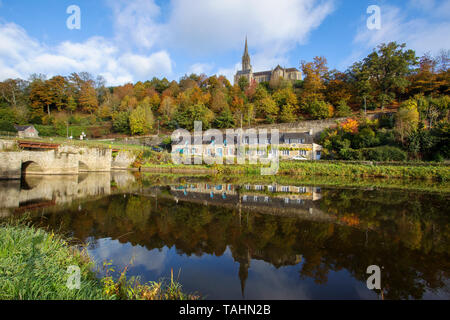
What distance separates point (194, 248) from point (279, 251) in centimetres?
235

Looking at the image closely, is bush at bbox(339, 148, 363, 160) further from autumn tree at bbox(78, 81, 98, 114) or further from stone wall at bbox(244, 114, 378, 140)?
autumn tree at bbox(78, 81, 98, 114)

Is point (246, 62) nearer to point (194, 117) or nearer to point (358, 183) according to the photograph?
point (194, 117)

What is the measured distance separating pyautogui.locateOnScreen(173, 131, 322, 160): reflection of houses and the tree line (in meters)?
8.38

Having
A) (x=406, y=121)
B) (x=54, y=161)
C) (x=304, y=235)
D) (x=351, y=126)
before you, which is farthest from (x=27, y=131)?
(x=406, y=121)

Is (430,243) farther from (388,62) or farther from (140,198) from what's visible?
(388,62)

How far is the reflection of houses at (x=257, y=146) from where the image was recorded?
30.6 metres

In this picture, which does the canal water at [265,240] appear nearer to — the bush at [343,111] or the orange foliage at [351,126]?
the orange foliage at [351,126]

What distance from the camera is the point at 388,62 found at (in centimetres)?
3572

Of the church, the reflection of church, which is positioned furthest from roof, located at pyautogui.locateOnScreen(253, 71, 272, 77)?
the reflection of church

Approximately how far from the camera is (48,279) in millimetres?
3176

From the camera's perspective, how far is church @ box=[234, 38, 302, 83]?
237ft

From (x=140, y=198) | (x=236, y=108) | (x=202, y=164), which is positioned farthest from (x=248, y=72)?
(x=140, y=198)

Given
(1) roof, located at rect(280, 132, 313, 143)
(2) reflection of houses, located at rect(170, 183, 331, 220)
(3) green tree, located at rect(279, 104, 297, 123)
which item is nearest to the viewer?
(2) reflection of houses, located at rect(170, 183, 331, 220)

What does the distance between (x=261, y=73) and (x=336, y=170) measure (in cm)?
6455
